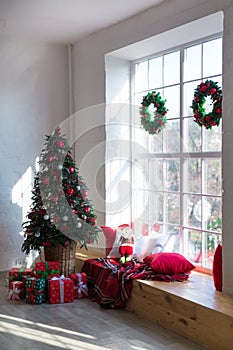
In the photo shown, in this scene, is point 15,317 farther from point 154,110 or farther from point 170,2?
point 170,2

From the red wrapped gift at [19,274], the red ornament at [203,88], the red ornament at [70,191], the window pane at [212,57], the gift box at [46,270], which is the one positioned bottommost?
the red wrapped gift at [19,274]

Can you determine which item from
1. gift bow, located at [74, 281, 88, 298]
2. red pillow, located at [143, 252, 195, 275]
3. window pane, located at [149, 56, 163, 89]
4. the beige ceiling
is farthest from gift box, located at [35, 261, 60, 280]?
the beige ceiling

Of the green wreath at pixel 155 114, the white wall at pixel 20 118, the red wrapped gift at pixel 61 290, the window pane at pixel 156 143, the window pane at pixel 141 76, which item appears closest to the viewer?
the red wrapped gift at pixel 61 290

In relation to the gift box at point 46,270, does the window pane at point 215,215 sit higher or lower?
higher

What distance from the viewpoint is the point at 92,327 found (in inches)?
152

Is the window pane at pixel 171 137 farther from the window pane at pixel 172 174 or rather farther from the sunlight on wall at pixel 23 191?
the sunlight on wall at pixel 23 191

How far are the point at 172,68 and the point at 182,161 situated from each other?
3.32 ft

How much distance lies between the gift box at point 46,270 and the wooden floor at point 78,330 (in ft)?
1.05

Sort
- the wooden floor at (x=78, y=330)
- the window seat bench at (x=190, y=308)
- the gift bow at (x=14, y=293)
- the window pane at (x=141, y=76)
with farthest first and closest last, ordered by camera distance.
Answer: the window pane at (x=141, y=76)
the gift bow at (x=14, y=293)
the wooden floor at (x=78, y=330)
the window seat bench at (x=190, y=308)

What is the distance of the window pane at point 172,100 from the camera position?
16.2ft

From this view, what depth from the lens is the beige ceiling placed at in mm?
4535

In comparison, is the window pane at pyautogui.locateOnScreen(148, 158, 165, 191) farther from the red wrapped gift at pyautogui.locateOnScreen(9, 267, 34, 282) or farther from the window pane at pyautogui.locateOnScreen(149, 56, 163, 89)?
the red wrapped gift at pyautogui.locateOnScreen(9, 267, 34, 282)

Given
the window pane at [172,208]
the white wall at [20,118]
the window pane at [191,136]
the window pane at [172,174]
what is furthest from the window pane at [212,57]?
the white wall at [20,118]

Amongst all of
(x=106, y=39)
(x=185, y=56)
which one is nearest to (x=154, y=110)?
(x=185, y=56)
